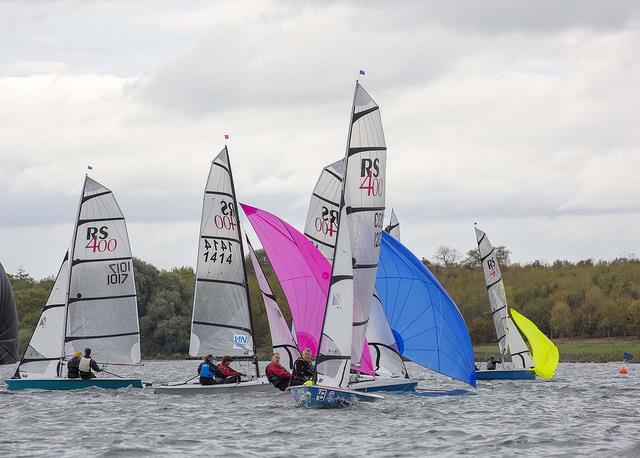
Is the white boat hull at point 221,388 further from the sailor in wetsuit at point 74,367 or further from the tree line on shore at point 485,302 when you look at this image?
the tree line on shore at point 485,302

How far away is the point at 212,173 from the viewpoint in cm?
3334

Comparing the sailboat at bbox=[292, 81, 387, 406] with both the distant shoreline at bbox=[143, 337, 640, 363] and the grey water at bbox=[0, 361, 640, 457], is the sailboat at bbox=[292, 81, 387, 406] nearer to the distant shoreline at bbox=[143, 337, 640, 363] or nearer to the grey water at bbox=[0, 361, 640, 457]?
the grey water at bbox=[0, 361, 640, 457]

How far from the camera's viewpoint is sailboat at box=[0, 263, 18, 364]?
4053 cm

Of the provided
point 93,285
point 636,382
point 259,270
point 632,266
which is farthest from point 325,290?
point 632,266

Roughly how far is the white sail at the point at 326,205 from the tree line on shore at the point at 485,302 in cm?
4483

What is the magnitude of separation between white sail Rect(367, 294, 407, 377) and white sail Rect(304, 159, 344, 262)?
220 inches

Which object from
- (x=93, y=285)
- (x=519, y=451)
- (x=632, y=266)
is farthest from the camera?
(x=632, y=266)

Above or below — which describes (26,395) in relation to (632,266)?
below

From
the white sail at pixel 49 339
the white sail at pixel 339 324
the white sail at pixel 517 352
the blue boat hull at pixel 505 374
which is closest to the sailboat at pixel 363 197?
the white sail at pixel 339 324

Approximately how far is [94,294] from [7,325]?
782 cm

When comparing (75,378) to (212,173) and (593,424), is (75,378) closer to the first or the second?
(212,173)

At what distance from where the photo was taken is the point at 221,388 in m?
30.9

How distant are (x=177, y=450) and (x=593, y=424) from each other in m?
9.05

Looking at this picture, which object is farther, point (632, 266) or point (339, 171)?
point (632, 266)
